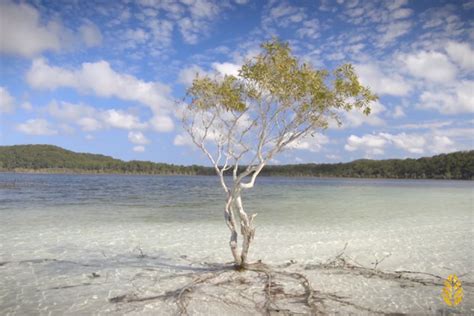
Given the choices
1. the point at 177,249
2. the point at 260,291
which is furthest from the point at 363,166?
the point at 260,291

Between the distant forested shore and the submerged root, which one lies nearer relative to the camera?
the submerged root

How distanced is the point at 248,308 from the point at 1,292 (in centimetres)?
575

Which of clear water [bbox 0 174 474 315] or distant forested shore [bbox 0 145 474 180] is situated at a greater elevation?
distant forested shore [bbox 0 145 474 180]

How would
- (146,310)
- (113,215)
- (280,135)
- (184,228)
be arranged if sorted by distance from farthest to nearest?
(113,215), (184,228), (280,135), (146,310)

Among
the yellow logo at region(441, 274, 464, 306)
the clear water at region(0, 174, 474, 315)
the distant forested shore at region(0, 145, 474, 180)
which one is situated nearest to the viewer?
the yellow logo at region(441, 274, 464, 306)

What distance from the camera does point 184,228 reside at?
55.4 feet

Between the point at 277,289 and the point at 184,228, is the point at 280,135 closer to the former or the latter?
the point at 277,289

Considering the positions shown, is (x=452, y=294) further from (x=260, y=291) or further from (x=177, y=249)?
(x=177, y=249)

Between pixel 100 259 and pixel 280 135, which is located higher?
pixel 280 135

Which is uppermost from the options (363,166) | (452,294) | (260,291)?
(363,166)

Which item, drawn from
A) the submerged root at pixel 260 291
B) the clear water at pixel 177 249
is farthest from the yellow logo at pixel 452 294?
the submerged root at pixel 260 291

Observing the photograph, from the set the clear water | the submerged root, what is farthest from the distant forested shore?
the submerged root

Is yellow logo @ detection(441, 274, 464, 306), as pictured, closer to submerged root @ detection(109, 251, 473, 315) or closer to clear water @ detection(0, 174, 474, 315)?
clear water @ detection(0, 174, 474, 315)

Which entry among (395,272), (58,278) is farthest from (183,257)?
(395,272)
